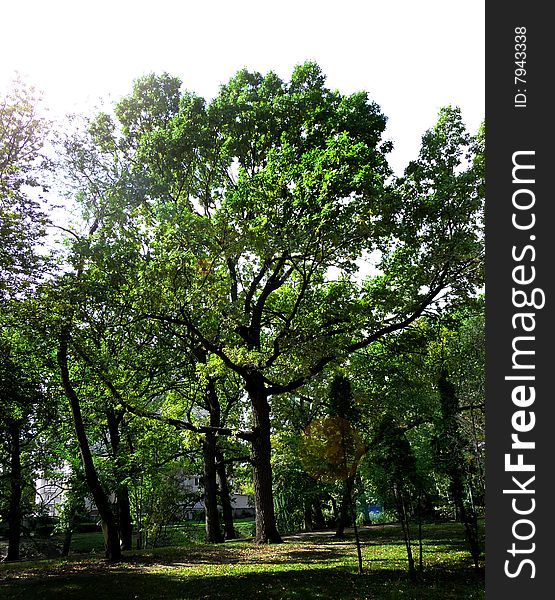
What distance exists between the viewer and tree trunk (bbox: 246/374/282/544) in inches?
701

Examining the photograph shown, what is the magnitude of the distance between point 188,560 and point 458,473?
9520 millimetres

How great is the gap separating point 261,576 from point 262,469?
6770 millimetres

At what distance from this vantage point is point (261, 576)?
A: 1125 cm

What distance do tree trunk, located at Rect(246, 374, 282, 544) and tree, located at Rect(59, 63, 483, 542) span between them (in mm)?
75

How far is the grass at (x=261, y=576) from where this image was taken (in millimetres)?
9410

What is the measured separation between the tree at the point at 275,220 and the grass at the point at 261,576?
151 inches

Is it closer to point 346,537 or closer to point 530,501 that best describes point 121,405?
point 346,537

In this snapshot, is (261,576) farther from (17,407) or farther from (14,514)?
(14,514)

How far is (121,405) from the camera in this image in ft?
56.4

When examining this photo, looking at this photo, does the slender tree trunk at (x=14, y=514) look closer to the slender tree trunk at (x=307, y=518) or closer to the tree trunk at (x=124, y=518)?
the tree trunk at (x=124, y=518)

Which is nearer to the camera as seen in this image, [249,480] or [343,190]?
[343,190]

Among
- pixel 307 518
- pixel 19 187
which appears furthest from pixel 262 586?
pixel 307 518

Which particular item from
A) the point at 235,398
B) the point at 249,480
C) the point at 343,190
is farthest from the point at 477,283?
the point at 249,480

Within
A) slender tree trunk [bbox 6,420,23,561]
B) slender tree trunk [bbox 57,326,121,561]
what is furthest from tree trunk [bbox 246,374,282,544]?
slender tree trunk [bbox 6,420,23,561]
